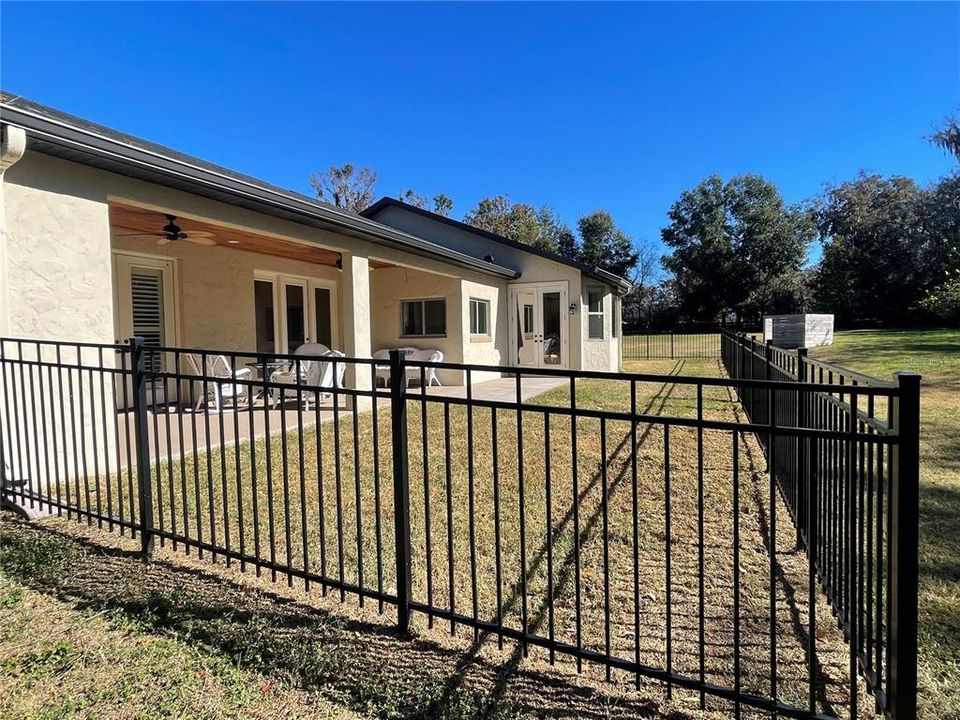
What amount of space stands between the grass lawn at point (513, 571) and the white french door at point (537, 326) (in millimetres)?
10085

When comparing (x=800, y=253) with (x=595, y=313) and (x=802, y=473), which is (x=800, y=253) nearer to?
(x=595, y=313)

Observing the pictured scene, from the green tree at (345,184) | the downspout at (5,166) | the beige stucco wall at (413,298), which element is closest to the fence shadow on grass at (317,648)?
the downspout at (5,166)

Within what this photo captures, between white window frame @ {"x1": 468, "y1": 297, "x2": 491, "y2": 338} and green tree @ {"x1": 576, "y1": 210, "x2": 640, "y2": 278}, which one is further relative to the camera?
green tree @ {"x1": 576, "y1": 210, "x2": 640, "y2": 278}

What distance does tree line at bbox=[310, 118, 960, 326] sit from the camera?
35.9 m

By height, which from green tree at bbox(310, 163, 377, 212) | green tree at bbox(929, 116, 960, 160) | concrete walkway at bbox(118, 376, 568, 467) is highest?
green tree at bbox(310, 163, 377, 212)

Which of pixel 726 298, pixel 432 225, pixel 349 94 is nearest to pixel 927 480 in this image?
pixel 432 225

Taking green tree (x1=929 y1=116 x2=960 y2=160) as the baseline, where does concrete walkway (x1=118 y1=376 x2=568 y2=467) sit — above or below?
below

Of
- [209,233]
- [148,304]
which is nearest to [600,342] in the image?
[209,233]

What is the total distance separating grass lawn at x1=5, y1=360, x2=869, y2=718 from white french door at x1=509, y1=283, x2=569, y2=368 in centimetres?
1009

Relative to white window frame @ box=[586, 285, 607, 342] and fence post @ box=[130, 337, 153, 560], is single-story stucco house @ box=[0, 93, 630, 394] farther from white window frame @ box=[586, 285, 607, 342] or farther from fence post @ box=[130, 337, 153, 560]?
fence post @ box=[130, 337, 153, 560]

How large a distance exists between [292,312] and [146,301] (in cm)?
324

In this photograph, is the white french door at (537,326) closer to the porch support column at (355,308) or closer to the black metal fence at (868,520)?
the porch support column at (355,308)

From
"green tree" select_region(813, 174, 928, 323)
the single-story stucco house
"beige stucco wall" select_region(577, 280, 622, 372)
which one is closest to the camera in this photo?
the single-story stucco house

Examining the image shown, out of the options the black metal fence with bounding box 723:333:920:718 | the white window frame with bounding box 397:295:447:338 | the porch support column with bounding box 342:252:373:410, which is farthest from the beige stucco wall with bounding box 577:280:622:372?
the black metal fence with bounding box 723:333:920:718
